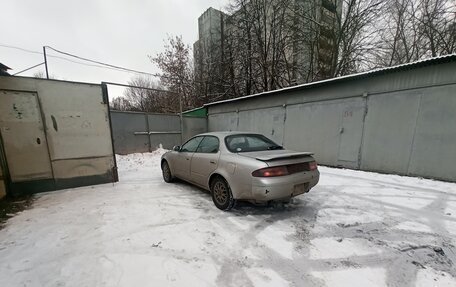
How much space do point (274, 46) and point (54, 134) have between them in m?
14.7

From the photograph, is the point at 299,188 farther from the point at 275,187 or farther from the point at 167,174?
the point at 167,174

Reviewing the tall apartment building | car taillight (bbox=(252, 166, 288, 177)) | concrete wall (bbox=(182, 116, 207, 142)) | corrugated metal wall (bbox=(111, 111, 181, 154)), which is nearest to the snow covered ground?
car taillight (bbox=(252, 166, 288, 177))

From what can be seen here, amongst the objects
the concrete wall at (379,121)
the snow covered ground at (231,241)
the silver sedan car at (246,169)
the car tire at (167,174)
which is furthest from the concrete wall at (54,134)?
the concrete wall at (379,121)

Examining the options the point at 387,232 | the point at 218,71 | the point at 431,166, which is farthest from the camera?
the point at 218,71

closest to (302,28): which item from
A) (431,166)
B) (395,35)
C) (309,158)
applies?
(395,35)

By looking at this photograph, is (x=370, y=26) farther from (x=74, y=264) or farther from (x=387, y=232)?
(x=74, y=264)

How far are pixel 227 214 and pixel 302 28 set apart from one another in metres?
15.5

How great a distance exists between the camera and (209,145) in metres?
4.33

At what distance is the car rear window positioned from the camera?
3.89 metres

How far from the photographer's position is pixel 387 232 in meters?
3.01

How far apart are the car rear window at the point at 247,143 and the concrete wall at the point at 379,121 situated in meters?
4.50

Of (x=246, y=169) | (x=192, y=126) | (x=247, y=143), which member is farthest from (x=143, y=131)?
(x=246, y=169)

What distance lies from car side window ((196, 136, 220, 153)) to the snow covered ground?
1.05 metres

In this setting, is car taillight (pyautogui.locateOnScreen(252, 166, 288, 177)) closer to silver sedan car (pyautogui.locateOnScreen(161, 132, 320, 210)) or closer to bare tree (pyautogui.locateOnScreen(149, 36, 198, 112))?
silver sedan car (pyautogui.locateOnScreen(161, 132, 320, 210))
